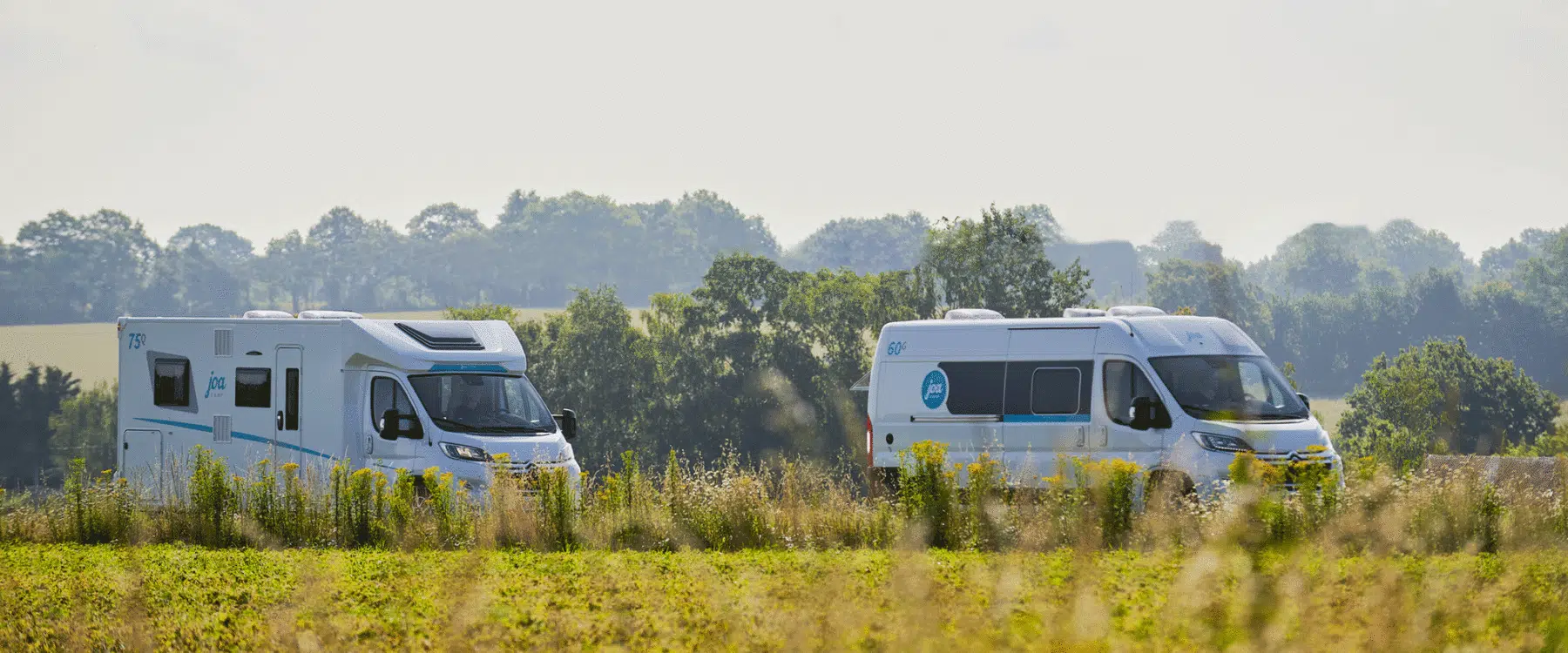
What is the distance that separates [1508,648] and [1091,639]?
223cm

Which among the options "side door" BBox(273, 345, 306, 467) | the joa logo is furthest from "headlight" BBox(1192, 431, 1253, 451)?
the joa logo

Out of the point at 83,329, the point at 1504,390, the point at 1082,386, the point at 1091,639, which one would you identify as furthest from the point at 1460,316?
the point at 1091,639

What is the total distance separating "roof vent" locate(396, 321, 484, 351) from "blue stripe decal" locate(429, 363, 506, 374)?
0.24 metres

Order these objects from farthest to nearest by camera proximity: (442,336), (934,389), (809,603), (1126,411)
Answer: (442,336) → (934,389) → (1126,411) → (809,603)

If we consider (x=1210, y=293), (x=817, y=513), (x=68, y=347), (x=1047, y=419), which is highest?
(x=1210, y=293)

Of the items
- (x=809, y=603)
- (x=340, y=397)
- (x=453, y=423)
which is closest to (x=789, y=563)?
(x=809, y=603)

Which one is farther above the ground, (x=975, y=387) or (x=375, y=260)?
(x=375, y=260)

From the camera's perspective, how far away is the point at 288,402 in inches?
705

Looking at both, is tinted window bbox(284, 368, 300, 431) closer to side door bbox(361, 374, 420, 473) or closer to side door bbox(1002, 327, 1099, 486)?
side door bbox(361, 374, 420, 473)

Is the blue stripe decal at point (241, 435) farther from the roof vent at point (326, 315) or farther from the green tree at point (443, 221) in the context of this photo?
the green tree at point (443, 221)

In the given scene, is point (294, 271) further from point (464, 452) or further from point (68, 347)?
point (464, 452)

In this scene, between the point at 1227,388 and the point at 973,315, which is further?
the point at 973,315

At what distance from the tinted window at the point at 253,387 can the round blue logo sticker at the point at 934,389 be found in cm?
751

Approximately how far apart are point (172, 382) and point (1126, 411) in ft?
36.6
